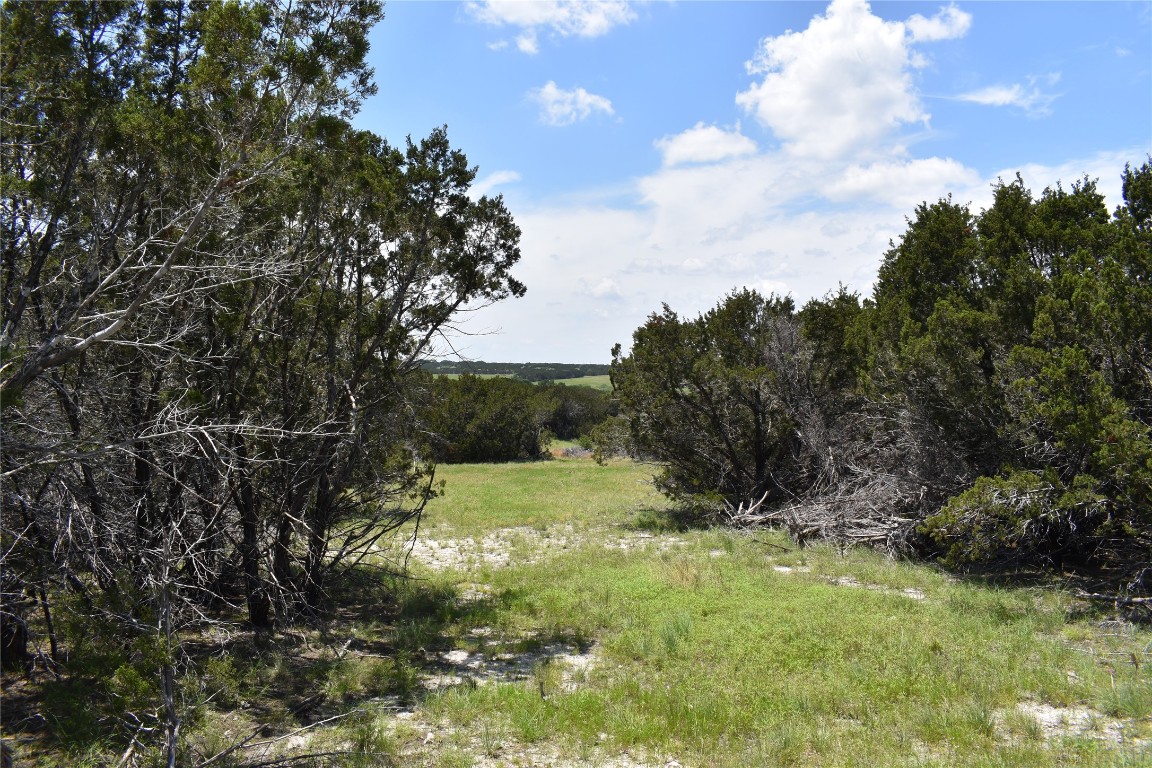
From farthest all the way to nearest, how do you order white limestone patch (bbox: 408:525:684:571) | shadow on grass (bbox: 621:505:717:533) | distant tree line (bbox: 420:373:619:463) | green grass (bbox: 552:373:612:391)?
green grass (bbox: 552:373:612:391), distant tree line (bbox: 420:373:619:463), shadow on grass (bbox: 621:505:717:533), white limestone patch (bbox: 408:525:684:571)

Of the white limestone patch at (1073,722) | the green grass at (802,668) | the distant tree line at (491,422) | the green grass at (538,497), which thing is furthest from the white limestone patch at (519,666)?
the distant tree line at (491,422)

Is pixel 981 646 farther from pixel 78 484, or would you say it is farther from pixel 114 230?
pixel 114 230

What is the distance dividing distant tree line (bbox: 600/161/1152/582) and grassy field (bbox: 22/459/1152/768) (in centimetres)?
130

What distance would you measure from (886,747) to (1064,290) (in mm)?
6733

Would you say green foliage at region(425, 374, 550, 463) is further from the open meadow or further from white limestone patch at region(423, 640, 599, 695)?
white limestone patch at region(423, 640, 599, 695)

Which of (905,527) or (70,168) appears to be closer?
(70,168)

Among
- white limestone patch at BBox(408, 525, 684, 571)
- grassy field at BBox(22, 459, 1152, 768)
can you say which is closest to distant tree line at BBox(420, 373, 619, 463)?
white limestone patch at BBox(408, 525, 684, 571)

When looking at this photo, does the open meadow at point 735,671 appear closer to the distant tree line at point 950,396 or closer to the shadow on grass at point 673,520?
the distant tree line at point 950,396

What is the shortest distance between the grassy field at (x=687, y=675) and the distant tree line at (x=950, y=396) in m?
1.30

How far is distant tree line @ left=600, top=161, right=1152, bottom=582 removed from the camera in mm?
7523

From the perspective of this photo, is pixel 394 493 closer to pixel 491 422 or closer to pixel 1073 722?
pixel 1073 722

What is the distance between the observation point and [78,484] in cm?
546

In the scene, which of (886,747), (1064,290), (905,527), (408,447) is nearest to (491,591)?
(408,447)

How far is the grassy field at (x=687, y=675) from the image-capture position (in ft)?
15.2
